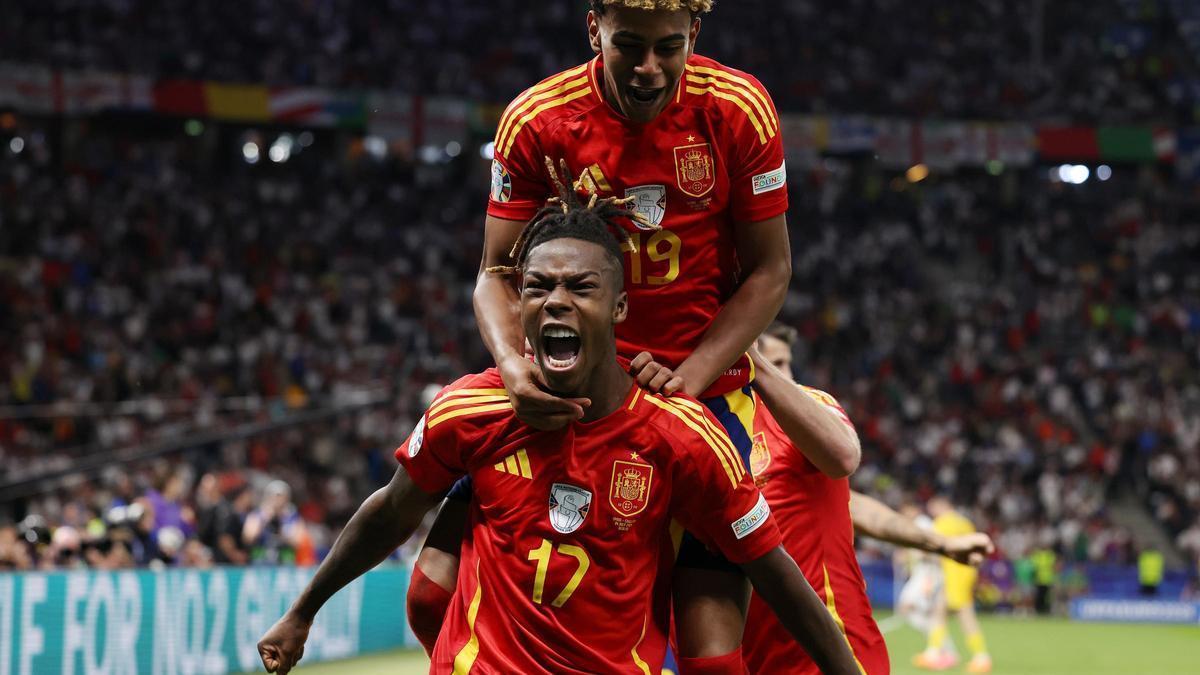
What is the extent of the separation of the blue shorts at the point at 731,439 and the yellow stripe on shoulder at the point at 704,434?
286 millimetres

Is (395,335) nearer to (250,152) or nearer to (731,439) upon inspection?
(250,152)

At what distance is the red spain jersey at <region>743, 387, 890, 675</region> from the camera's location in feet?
17.4

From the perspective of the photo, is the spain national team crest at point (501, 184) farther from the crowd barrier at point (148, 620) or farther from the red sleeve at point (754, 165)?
the crowd barrier at point (148, 620)

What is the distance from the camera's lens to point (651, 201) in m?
4.57

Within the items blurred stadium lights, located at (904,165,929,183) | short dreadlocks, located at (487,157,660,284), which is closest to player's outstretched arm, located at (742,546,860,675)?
short dreadlocks, located at (487,157,660,284)

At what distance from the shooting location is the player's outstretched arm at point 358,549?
4449 mm

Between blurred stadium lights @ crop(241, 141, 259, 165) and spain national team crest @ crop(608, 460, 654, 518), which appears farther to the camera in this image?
blurred stadium lights @ crop(241, 141, 259, 165)

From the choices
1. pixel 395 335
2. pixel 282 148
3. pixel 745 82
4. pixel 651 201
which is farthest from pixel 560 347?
pixel 282 148

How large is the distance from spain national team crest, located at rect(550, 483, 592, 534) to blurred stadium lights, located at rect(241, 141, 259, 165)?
29034 mm

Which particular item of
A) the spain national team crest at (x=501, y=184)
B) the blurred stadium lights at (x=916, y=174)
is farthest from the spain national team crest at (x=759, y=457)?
the blurred stadium lights at (x=916, y=174)

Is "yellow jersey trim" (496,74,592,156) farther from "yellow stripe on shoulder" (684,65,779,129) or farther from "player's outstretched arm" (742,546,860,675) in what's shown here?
"player's outstretched arm" (742,546,860,675)

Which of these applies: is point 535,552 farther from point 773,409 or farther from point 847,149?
point 847,149

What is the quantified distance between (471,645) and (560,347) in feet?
2.72

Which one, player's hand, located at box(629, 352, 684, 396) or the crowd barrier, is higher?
player's hand, located at box(629, 352, 684, 396)
